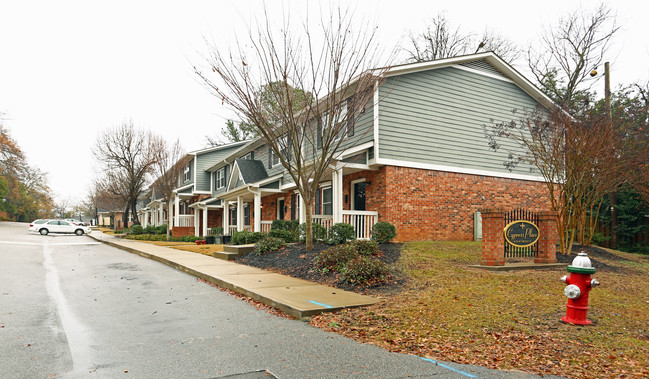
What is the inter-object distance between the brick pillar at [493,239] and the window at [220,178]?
950 inches

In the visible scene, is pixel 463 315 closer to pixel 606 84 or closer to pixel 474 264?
pixel 474 264

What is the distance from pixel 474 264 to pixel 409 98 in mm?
7433

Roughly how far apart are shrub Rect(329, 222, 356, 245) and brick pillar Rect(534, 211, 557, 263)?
17.1ft

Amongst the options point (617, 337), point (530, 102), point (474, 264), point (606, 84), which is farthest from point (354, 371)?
point (606, 84)

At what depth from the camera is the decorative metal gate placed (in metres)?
11.2

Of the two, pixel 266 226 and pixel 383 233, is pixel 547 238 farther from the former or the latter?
pixel 266 226

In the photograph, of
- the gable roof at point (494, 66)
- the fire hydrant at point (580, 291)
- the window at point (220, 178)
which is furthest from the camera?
the window at point (220, 178)

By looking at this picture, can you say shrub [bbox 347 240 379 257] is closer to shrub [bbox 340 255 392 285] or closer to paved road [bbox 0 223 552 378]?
shrub [bbox 340 255 392 285]

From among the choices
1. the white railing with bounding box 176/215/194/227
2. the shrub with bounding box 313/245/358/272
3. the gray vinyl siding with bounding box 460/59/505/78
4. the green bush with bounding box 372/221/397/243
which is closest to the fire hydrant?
the shrub with bounding box 313/245/358/272

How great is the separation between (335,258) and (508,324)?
4.83 metres

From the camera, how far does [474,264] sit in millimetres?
10508

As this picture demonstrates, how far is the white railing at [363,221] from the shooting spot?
48.4 ft

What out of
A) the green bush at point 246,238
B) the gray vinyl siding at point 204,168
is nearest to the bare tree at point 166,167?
the gray vinyl siding at point 204,168

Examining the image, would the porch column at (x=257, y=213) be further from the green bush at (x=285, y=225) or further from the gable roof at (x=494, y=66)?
the gable roof at (x=494, y=66)
